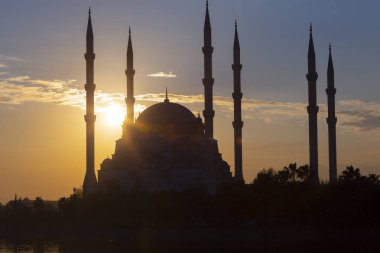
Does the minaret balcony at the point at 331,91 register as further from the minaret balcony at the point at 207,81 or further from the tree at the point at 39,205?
the tree at the point at 39,205

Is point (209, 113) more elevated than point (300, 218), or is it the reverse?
point (209, 113)

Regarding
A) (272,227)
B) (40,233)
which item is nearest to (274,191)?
(272,227)

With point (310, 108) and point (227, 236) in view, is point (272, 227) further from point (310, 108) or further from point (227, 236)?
point (310, 108)

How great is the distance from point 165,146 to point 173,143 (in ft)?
2.67

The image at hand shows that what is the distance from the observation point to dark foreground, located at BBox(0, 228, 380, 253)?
4669 cm

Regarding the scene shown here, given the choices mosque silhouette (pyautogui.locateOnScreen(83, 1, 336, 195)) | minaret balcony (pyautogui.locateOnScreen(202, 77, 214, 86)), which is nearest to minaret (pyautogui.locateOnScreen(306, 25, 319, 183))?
mosque silhouette (pyautogui.locateOnScreen(83, 1, 336, 195))

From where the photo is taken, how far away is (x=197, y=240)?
178 feet

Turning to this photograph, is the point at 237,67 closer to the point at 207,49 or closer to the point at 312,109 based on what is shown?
the point at 207,49

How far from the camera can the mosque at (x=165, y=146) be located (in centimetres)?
7281

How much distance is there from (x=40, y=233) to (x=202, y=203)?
12990mm

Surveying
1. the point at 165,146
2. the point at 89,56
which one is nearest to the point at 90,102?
the point at 89,56

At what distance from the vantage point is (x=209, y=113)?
242 ft

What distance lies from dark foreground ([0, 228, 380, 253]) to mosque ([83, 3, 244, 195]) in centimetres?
1216

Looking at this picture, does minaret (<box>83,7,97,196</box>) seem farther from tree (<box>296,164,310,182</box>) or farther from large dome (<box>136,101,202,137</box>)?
tree (<box>296,164,310,182</box>)
